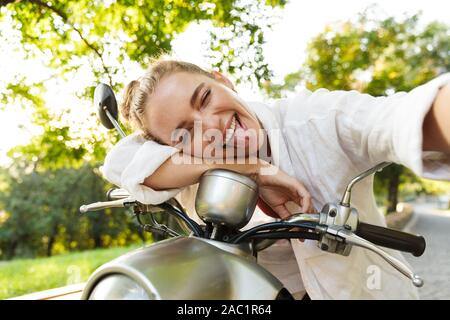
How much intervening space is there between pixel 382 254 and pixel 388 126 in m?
0.23

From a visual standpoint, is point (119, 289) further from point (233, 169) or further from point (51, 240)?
point (51, 240)

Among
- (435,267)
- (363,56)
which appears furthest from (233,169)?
(363,56)

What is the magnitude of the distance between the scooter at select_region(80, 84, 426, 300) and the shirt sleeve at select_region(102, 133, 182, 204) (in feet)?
0.33

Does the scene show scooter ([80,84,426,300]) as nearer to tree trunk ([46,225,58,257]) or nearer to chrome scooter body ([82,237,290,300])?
chrome scooter body ([82,237,290,300])

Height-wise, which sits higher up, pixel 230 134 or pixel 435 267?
pixel 230 134

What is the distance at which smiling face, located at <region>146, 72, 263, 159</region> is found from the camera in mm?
1025

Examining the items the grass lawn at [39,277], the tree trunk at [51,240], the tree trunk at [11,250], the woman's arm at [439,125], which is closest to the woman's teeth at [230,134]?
the woman's arm at [439,125]

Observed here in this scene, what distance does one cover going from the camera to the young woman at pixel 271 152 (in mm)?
974

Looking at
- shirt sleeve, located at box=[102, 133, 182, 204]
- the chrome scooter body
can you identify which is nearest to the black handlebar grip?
the chrome scooter body

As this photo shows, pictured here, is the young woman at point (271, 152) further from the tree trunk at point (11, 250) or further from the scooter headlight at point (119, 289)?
the tree trunk at point (11, 250)

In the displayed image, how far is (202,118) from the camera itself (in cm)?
102

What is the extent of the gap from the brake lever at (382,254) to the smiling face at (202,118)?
0.37m

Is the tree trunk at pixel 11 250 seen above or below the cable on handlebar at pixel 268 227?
below

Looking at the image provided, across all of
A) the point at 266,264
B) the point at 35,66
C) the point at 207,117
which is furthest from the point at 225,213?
the point at 35,66
